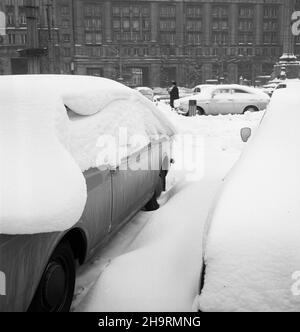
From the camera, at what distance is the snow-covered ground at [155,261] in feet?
10.9

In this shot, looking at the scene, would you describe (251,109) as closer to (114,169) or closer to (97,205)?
(114,169)

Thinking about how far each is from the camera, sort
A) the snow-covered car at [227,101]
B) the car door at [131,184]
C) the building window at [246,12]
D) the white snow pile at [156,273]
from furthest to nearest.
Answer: the building window at [246,12] → the snow-covered car at [227,101] → the car door at [131,184] → the white snow pile at [156,273]

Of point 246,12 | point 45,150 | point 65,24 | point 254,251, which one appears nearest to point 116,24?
point 65,24

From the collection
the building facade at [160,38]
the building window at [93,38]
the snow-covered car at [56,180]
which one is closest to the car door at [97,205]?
the snow-covered car at [56,180]

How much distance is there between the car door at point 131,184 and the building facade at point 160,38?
256 ft

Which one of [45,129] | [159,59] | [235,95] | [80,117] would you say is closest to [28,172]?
[45,129]

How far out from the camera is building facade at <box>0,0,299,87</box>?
8306 centimetres

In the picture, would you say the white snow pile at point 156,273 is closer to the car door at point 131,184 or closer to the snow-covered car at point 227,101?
the car door at point 131,184

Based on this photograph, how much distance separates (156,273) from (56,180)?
139 cm

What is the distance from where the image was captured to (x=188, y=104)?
19.1m

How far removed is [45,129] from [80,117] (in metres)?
0.79

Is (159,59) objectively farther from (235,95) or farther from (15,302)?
(15,302)

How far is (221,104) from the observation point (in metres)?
19.6

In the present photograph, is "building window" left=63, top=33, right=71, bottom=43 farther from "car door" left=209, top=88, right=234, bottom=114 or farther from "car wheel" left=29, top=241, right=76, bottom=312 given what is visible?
"car wheel" left=29, top=241, right=76, bottom=312
